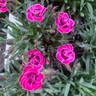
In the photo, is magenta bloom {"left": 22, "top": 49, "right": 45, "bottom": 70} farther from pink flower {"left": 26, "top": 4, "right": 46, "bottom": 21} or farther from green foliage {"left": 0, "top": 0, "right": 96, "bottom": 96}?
pink flower {"left": 26, "top": 4, "right": 46, "bottom": 21}

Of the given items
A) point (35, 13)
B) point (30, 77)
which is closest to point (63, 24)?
point (35, 13)

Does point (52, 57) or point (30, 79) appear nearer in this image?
point (30, 79)

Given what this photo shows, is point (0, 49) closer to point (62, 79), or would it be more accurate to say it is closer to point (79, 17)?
point (62, 79)

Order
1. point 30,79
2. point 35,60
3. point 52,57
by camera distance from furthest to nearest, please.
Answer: point 52,57 → point 35,60 → point 30,79

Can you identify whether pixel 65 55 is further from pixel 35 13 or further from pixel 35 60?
pixel 35 13

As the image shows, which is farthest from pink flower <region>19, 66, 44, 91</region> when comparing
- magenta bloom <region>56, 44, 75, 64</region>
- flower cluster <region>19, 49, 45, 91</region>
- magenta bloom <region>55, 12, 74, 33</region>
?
magenta bloom <region>55, 12, 74, 33</region>

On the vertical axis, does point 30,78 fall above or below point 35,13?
below

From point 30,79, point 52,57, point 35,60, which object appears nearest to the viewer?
point 30,79

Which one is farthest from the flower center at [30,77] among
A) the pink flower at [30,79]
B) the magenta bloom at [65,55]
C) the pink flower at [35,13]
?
the pink flower at [35,13]

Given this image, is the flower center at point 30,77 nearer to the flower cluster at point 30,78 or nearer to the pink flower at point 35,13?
the flower cluster at point 30,78
